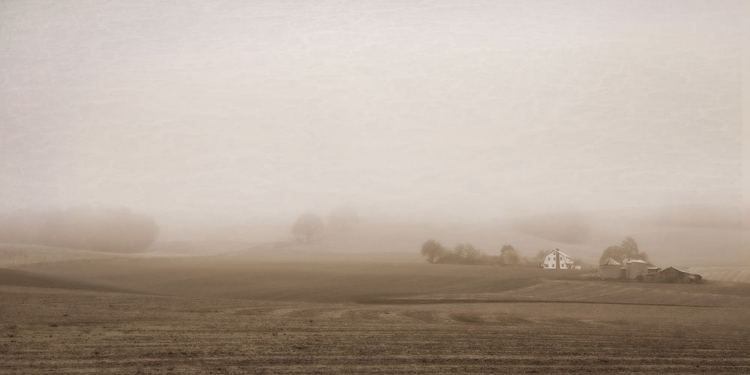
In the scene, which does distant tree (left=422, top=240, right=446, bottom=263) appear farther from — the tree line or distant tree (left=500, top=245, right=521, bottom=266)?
distant tree (left=500, top=245, right=521, bottom=266)

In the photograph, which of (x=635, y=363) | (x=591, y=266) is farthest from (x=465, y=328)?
(x=591, y=266)

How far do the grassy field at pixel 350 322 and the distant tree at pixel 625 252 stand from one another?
2.08 meters

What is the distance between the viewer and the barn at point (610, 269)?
33.5 meters

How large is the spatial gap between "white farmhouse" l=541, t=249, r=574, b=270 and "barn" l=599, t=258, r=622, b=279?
3.50 m

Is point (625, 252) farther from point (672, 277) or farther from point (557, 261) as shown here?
point (557, 261)

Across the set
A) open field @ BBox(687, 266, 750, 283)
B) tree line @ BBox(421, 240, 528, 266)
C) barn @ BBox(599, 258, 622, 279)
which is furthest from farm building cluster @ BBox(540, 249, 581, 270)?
open field @ BBox(687, 266, 750, 283)

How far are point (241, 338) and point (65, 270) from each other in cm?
1938

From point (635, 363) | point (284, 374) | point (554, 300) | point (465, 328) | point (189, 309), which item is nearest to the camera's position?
point (284, 374)

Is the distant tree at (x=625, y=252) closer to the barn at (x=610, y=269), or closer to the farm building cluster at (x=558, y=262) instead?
the barn at (x=610, y=269)

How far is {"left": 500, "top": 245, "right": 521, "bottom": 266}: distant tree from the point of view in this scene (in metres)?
37.3

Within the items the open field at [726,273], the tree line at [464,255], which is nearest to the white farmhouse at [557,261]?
the tree line at [464,255]

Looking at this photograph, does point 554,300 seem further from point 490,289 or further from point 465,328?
point 465,328

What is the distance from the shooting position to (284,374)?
1036cm

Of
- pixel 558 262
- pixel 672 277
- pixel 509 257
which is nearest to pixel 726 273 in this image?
pixel 672 277
